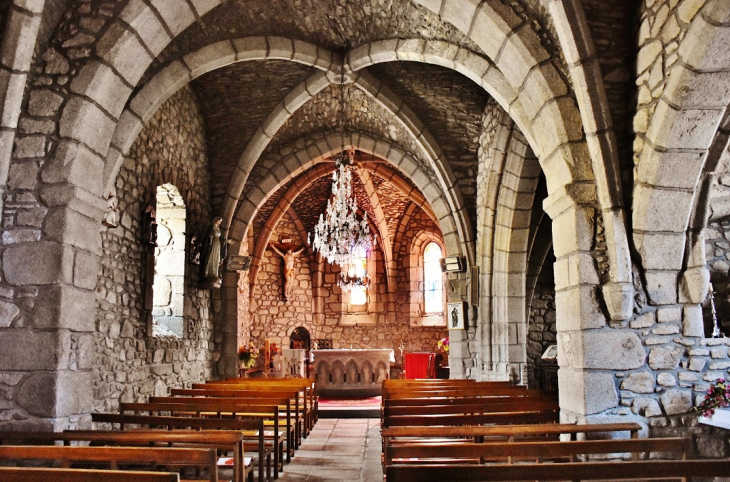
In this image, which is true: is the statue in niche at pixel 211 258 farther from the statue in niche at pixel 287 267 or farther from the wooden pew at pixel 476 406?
the statue in niche at pixel 287 267

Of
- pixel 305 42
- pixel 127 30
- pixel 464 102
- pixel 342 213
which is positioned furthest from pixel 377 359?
pixel 127 30

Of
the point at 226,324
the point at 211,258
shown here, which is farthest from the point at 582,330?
the point at 226,324

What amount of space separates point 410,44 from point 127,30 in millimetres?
3550

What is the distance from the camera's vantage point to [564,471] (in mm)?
2525

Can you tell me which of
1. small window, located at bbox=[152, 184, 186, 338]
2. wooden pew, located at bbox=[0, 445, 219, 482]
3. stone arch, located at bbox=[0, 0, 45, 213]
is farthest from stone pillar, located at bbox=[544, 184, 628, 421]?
small window, located at bbox=[152, 184, 186, 338]

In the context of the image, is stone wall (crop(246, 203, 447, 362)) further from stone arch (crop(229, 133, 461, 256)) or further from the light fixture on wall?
the light fixture on wall

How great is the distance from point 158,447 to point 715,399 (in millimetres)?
3590

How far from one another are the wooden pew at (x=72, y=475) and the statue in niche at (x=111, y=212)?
3.59 meters

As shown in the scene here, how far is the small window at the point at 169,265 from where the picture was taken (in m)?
7.92

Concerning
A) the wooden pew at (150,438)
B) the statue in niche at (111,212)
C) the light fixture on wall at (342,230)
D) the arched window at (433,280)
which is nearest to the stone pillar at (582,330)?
the wooden pew at (150,438)

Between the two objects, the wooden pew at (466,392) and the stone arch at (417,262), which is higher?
the stone arch at (417,262)

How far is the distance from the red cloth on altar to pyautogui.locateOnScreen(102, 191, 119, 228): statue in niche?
370 inches

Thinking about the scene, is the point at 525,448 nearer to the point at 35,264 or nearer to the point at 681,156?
the point at 681,156

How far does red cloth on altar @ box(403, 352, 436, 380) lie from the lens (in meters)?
14.0
